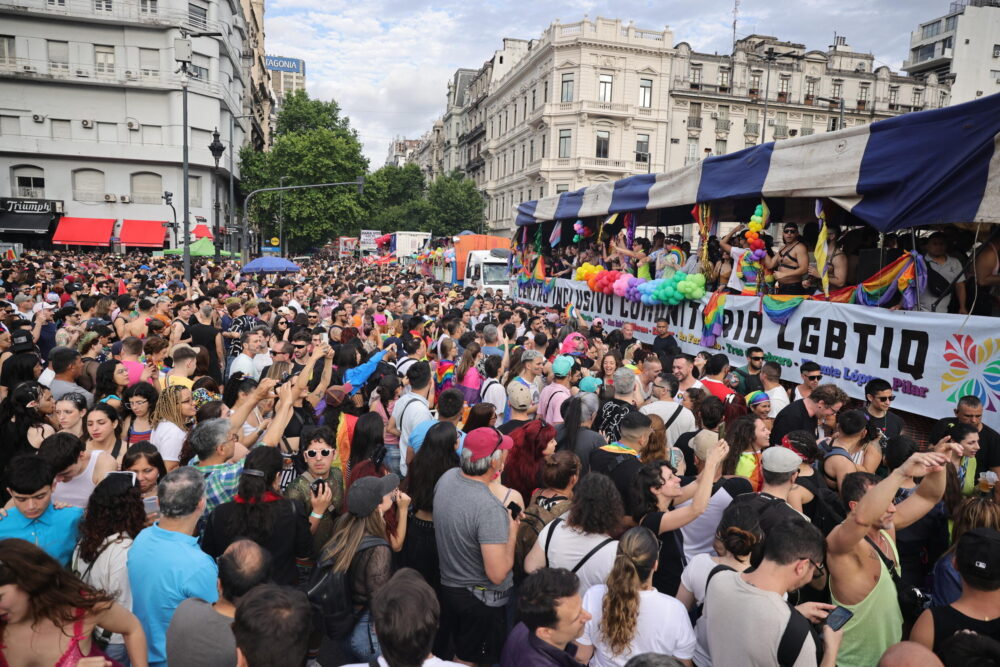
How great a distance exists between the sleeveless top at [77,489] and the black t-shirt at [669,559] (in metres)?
3.54

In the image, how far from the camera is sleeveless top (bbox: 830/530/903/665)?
2.97 meters

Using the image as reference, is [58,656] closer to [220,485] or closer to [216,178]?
[220,485]

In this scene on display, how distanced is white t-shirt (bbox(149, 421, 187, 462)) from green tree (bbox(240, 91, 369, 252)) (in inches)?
1866

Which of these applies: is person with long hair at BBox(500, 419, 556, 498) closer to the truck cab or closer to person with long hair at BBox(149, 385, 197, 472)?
person with long hair at BBox(149, 385, 197, 472)

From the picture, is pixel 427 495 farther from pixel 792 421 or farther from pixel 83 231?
pixel 83 231

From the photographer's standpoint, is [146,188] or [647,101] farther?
[647,101]

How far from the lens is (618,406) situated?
5.46 meters

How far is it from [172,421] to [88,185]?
46308 millimetres

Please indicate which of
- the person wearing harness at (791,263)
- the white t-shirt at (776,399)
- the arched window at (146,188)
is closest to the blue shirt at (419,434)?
the white t-shirt at (776,399)

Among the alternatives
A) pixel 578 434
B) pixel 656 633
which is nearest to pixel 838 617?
pixel 656 633

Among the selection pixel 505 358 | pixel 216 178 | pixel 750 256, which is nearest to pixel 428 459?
pixel 505 358

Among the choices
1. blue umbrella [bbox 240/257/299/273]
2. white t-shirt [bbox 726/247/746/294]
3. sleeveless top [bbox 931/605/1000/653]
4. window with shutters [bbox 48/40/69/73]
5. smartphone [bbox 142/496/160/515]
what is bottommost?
smartphone [bbox 142/496/160/515]

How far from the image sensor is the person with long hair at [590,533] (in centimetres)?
314

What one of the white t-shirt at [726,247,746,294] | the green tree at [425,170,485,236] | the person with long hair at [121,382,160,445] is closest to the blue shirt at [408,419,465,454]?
the person with long hair at [121,382,160,445]
